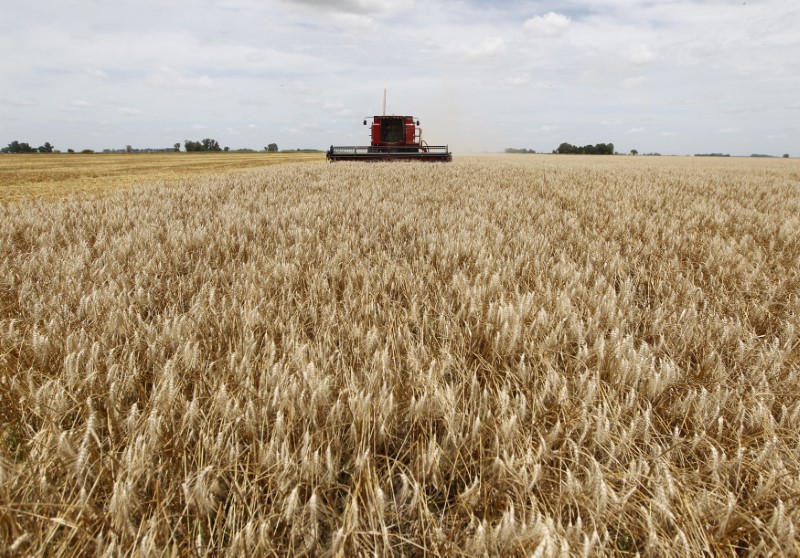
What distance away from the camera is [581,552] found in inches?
34.4

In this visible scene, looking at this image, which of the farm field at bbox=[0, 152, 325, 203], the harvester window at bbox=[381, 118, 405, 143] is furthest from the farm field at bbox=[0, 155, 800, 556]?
the harvester window at bbox=[381, 118, 405, 143]

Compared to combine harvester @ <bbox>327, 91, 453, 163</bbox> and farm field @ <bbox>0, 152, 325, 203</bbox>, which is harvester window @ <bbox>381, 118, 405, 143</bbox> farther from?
farm field @ <bbox>0, 152, 325, 203</bbox>

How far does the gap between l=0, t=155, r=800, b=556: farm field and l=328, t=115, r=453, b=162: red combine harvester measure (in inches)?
727

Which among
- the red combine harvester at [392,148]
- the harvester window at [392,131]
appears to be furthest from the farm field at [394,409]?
the harvester window at [392,131]

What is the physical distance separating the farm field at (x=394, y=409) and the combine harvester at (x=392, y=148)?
18499mm

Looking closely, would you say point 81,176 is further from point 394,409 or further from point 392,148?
point 394,409

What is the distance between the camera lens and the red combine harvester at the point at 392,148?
20.5 metres

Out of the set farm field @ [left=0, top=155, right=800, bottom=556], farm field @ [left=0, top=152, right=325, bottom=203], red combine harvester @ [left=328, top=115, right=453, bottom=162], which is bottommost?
farm field @ [left=0, top=155, right=800, bottom=556]

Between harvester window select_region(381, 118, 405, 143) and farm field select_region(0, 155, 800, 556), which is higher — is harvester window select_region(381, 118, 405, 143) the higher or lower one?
the higher one

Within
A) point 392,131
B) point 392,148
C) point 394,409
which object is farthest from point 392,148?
point 394,409

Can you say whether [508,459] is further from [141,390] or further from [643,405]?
[141,390]

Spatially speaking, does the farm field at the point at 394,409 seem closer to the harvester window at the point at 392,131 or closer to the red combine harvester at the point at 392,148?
the red combine harvester at the point at 392,148

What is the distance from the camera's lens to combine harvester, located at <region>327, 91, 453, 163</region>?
67.1 ft

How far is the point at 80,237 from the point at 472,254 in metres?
3.40
